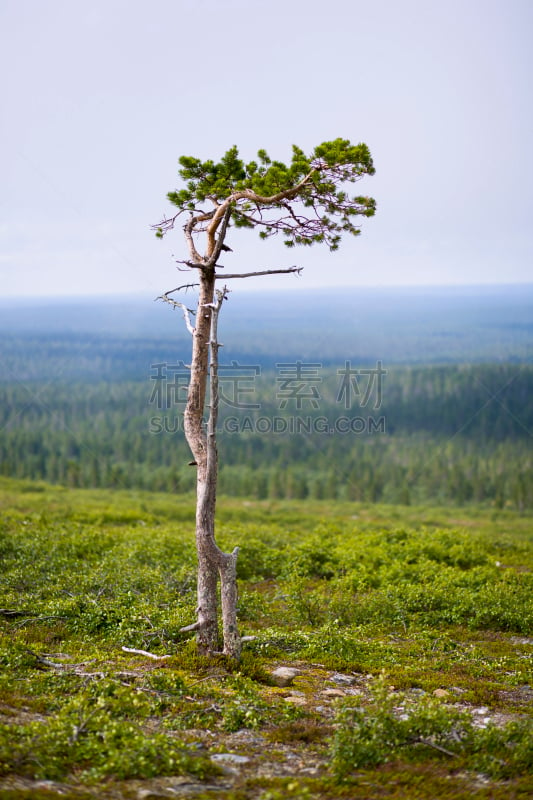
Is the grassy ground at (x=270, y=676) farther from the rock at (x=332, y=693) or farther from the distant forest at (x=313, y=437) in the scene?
the distant forest at (x=313, y=437)

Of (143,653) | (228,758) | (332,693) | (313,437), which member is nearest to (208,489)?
(143,653)

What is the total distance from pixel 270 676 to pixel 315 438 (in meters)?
135

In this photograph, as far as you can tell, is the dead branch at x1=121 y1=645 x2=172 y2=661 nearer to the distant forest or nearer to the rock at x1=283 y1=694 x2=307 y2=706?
the rock at x1=283 y1=694 x2=307 y2=706

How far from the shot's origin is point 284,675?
1127 centimetres

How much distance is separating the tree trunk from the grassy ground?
643 mm

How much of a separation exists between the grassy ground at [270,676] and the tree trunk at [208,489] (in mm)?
643

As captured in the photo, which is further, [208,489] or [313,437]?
[313,437]

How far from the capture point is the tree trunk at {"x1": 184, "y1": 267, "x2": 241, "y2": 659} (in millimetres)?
11297

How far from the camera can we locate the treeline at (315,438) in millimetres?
103125

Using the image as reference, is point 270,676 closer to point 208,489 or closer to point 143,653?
point 143,653

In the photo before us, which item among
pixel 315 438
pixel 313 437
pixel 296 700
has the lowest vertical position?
pixel 315 438

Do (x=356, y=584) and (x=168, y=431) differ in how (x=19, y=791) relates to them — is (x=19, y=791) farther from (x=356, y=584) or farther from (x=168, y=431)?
(x=168, y=431)

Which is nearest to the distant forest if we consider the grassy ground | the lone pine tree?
the grassy ground

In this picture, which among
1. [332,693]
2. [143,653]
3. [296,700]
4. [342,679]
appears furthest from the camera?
[143,653]
